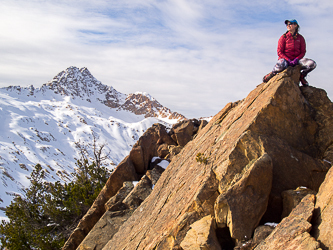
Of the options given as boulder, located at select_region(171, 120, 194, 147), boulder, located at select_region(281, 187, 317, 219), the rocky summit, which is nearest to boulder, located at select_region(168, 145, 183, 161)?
boulder, located at select_region(171, 120, 194, 147)

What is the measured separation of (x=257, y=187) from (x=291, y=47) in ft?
23.4

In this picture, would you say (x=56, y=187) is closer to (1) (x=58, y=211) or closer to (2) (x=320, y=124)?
(1) (x=58, y=211)

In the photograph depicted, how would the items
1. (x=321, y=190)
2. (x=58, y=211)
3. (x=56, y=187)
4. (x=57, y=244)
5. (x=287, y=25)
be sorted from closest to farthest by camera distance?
(x=321, y=190)
(x=287, y=25)
(x=57, y=244)
(x=58, y=211)
(x=56, y=187)

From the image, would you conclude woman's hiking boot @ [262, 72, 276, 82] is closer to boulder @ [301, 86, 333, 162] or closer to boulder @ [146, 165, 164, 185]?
boulder @ [301, 86, 333, 162]

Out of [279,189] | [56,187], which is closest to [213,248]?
[279,189]

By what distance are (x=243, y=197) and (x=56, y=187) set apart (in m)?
21.5

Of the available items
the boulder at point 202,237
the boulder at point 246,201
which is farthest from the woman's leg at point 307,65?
the boulder at point 202,237

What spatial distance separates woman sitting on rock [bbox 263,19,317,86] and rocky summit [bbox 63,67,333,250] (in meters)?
0.45

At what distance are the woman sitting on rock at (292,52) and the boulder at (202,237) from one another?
752cm

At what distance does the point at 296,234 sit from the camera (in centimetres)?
574

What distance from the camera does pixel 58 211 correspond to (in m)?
20.6

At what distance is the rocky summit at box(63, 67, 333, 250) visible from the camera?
21.1ft

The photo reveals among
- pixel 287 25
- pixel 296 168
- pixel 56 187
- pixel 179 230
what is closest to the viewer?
pixel 179 230

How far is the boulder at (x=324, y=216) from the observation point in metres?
5.39
